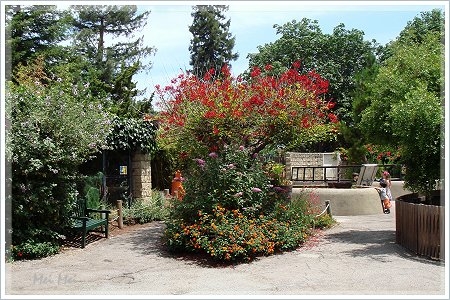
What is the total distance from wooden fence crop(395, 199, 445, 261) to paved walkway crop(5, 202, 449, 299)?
18 centimetres

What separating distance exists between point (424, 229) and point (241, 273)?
3.06 m

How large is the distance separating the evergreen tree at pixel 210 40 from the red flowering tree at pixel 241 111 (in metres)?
26.3

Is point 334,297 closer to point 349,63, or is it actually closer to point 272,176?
point 272,176

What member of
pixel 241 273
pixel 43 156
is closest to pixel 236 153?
pixel 241 273

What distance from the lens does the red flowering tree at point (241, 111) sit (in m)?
9.28

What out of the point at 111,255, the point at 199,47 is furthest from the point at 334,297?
the point at 199,47

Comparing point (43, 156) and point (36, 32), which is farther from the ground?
point (36, 32)

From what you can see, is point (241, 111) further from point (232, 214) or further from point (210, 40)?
point (210, 40)

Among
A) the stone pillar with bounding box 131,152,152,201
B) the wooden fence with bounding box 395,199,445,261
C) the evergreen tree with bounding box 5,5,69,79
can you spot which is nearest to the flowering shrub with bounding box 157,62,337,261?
the wooden fence with bounding box 395,199,445,261

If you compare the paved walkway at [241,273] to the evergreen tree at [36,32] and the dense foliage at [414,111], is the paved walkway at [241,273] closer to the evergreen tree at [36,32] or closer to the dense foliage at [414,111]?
the dense foliage at [414,111]

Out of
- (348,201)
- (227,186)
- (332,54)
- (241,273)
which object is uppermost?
(332,54)

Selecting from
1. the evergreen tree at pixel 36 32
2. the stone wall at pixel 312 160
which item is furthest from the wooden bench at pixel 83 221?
the stone wall at pixel 312 160

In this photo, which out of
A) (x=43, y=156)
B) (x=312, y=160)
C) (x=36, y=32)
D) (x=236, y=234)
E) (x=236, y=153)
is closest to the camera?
(x=236, y=234)

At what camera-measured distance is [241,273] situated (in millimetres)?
7406
